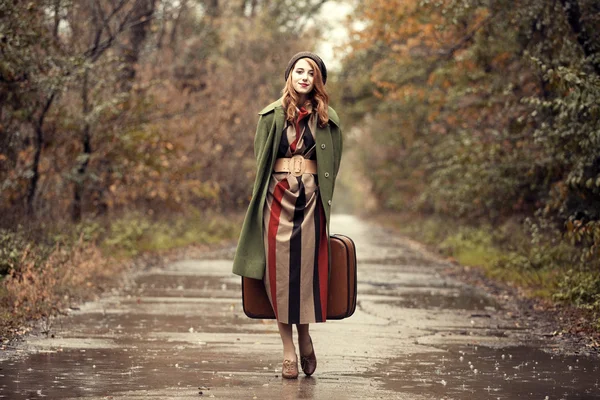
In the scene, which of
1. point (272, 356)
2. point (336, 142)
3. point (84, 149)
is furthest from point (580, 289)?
point (84, 149)

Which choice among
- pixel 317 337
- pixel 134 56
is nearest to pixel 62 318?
pixel 317 337

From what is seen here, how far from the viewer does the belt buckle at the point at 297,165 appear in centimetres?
725

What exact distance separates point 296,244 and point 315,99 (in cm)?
99

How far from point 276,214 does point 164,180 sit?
51.1 feet

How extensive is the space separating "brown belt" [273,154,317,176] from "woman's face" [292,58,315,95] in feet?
1.46

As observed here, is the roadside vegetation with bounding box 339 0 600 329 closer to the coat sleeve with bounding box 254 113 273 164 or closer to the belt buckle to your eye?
the belt buckle

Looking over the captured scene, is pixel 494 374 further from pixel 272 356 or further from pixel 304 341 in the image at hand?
pixel 272 356

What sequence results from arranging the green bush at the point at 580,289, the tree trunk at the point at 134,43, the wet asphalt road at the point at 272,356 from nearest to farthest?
the wet asphalt road at the point at 272,356
the green bush at the point at 580,289
the tree trunk at the point at 134,43

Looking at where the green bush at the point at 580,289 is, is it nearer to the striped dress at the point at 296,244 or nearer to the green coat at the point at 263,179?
the striped dress at the point at 296,244

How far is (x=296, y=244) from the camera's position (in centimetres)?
719

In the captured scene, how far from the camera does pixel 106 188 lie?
20516 millimetres

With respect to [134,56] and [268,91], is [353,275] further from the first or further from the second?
[268,91]

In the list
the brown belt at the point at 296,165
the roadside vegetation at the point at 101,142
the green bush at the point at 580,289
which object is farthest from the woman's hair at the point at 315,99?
the green bush at the point at 580,289

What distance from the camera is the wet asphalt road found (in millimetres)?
6711
